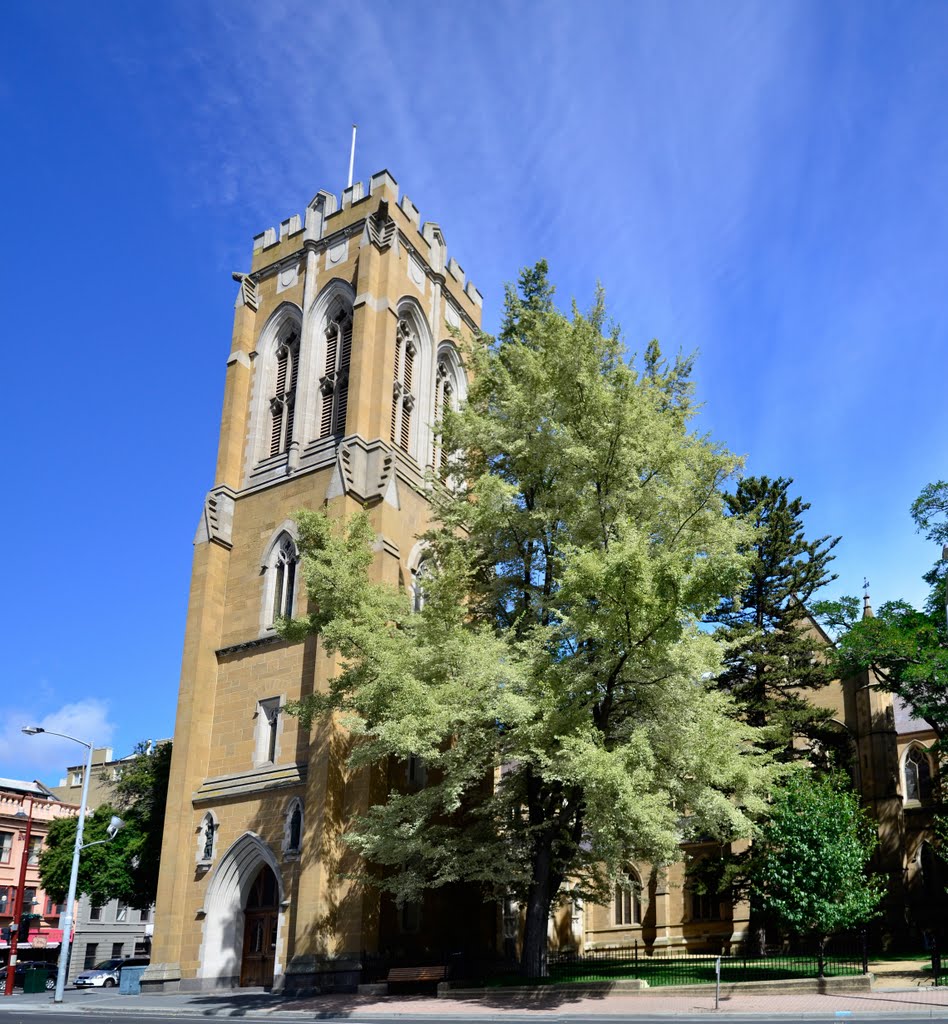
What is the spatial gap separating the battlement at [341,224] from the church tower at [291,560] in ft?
0.29

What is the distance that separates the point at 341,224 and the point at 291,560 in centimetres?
1278

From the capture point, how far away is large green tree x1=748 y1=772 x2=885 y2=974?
22672mm

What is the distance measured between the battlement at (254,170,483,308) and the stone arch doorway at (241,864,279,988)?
2237 cm

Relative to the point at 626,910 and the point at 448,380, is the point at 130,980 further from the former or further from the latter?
the point at 448,380

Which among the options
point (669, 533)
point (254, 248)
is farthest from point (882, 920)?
point (254, 248)

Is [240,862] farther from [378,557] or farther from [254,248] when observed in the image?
[254,248]

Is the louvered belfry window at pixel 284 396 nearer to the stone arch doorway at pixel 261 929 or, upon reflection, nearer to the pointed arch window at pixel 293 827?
the pointed arch window at pixel 293 827

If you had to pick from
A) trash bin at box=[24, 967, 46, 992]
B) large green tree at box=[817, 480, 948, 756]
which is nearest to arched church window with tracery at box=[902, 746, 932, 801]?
large green tree at box=[817, 480, 948, 756]

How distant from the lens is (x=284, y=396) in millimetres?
36719

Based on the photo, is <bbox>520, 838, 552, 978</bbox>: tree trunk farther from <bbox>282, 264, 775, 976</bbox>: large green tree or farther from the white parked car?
the white parked car

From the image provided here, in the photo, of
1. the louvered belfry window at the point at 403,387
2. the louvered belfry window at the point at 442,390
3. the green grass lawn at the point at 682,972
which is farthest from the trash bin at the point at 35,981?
the louvered belfry window at the point at 442,390

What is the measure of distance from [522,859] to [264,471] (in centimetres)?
1725

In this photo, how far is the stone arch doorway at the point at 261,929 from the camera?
29391mm

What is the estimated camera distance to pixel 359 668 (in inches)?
888
